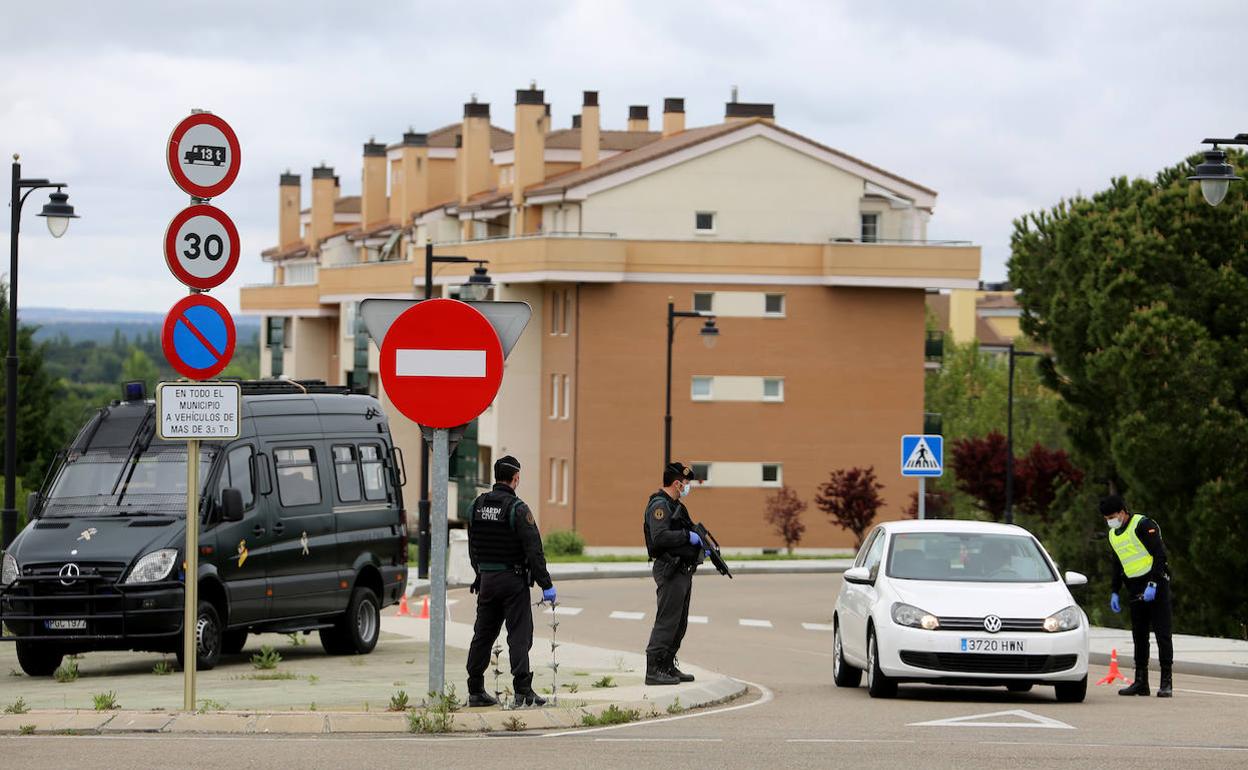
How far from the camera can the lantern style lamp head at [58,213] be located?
1113 inches

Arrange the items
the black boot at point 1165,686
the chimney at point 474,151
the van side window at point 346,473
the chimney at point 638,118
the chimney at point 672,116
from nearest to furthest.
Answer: the black boot at point 1165,686 → the van side window at point 346,473 → the chimney at point 474,151 → the chimney at point 672,116 → the chimney at point 638,118

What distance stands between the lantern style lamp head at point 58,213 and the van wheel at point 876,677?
51.9ft

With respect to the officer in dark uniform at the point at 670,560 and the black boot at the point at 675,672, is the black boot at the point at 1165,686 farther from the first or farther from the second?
the officer in dark uniform at the point at 670,560

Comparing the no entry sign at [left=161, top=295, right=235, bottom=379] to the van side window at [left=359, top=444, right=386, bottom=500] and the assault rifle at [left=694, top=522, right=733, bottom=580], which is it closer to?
the assault rifle at [left=694, top=522, right=733, bottom=580]

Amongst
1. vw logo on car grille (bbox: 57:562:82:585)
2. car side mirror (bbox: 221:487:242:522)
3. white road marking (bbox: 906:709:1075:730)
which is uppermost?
car side mirror (bbox: 221:487:242:522)

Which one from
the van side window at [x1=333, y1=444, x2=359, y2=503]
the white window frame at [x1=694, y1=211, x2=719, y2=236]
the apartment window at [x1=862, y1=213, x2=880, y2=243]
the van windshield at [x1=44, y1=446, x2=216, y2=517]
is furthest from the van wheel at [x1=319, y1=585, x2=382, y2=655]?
the apartment window at [x1=862, y1=213, x2=880, y2=243]

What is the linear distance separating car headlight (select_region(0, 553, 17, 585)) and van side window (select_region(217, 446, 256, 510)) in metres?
2.00

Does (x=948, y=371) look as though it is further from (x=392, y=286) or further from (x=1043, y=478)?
(x=1043, y=478)

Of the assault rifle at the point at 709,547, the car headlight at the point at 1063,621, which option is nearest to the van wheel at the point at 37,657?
the assault rifle at the point at 709,547

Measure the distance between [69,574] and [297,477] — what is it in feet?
9.79

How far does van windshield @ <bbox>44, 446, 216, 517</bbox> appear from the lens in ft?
60.0

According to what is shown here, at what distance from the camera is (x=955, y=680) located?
1598 cm

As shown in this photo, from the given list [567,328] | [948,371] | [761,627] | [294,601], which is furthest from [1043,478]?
[948,371]

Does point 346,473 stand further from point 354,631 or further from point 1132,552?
point 1132,552
